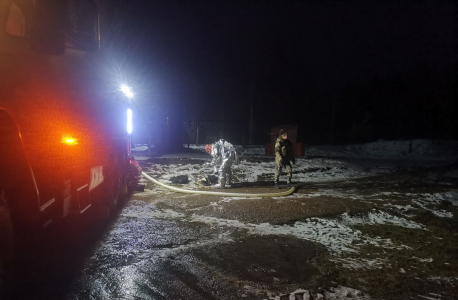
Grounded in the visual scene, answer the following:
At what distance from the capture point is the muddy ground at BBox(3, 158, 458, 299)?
11.0 ft

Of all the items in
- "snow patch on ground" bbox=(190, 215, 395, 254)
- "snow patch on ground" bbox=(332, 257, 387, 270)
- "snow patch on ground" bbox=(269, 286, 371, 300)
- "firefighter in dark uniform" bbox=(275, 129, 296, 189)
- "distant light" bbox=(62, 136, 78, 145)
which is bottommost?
"snow patch on ground" bbox=(190, 215, 395, 254)

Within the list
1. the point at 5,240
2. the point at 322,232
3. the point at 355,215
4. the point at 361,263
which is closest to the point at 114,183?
the point at 5,240

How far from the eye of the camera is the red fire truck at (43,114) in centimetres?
279

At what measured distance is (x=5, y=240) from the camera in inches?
107

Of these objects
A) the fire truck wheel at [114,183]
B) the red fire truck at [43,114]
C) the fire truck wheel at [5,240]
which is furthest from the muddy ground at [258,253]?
the red fire truck at [43,114]

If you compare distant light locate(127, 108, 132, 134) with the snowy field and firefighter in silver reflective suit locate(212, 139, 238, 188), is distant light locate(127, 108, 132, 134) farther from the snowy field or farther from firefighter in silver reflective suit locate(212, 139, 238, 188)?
firefighter in silver reflective suit locate(212, 139, 238, 188)

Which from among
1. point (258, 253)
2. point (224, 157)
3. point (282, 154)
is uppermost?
point (282, 154)

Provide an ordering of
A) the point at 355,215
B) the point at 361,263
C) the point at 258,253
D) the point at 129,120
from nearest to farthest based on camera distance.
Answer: the point at 361,263, the point at 258,253, the point at 355,215, the point at 129,120

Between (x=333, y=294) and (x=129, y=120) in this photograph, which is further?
(x=129, y=120)

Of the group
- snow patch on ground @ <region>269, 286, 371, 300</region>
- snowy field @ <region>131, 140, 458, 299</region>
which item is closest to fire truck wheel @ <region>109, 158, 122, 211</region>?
snowy field @ <region>131, 140, 458, 299</region>

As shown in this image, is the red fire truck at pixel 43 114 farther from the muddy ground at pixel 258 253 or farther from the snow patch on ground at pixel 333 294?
the snow patch on ground at pixel 333 294

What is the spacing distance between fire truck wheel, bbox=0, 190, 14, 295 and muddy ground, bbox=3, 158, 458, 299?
454mm

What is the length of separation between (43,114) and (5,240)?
55.8 inches

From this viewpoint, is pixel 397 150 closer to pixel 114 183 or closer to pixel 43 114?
pixel 114 183
